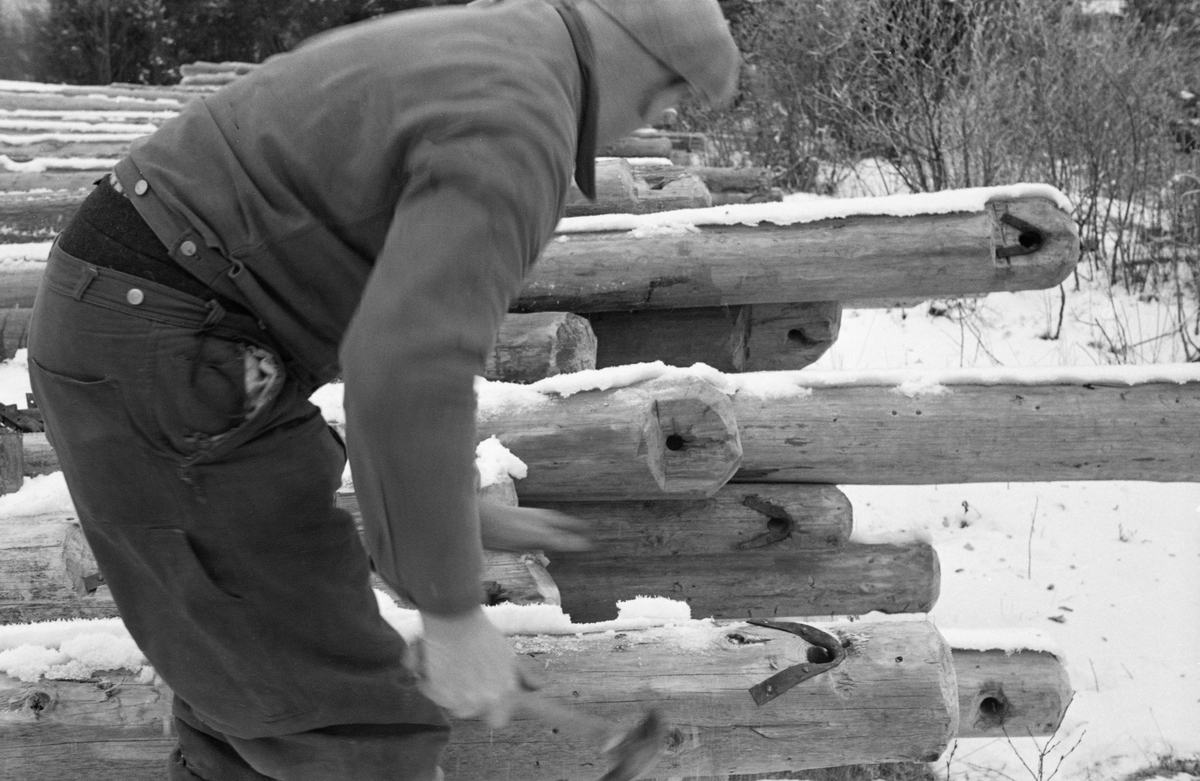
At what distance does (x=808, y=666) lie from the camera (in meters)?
2.56

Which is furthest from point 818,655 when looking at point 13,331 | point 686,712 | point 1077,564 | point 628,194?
point 1077,564

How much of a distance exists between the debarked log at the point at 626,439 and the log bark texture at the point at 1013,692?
0.98 m

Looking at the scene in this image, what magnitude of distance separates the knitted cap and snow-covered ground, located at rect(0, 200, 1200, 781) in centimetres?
229

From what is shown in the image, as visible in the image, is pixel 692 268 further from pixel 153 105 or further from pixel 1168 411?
pixel 153 105

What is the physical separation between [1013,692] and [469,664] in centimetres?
242

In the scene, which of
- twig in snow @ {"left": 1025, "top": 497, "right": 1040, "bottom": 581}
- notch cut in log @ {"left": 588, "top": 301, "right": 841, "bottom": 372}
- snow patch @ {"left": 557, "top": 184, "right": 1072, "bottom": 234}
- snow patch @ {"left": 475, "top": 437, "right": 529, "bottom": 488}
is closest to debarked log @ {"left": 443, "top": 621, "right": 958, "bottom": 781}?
snow patch @ {"left": 475, "top": 437, "right": 529, "bottom": 488}

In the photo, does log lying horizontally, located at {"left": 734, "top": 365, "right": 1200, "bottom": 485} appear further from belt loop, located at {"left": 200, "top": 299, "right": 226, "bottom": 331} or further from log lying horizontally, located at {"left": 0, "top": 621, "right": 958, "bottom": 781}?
belt loop, located at {"left": 200, "top": 299, "right": 226, "bottom": 331}

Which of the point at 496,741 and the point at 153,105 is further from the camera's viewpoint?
the point at 153,105

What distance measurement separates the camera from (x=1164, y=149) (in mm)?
10359

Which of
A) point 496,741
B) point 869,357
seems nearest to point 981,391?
point 496,741

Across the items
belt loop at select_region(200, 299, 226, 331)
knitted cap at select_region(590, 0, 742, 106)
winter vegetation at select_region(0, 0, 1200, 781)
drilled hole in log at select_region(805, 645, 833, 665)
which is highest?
knitted cap at select_region(590, 0, 742, 106)

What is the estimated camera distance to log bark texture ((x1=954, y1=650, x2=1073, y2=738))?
11.2 ft

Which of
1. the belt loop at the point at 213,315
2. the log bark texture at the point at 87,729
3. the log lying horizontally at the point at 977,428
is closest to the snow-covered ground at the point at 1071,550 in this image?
the log lying horizontally at the point at 977,428

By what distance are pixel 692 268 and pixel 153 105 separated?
661cm
